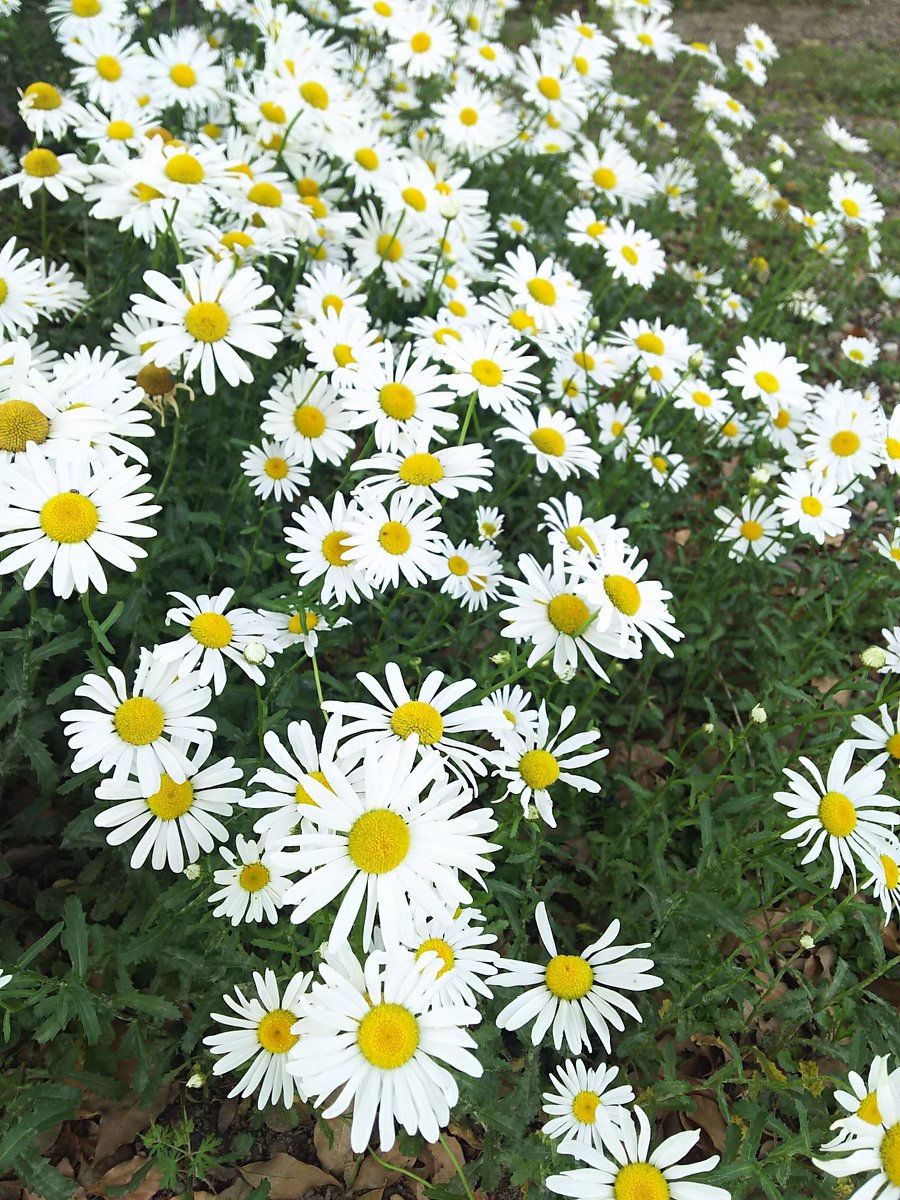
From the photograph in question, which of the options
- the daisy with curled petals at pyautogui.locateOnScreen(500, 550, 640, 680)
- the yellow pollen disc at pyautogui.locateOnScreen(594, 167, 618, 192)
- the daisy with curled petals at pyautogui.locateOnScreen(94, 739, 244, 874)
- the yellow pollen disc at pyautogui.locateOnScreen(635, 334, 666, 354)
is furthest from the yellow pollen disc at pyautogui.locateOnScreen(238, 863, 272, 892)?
the yellow pollen disc at pyautogui.locateOnScreen(594, 167, 618, 192)

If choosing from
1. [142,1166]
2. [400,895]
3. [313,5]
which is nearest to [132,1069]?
[142,1166]

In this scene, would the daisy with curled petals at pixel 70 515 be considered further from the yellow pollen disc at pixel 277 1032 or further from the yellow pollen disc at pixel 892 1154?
the yellow pollen disc at pixel 892 1154

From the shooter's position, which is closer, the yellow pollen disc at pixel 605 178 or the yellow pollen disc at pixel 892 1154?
the yellow pollen disc at pixel 892 1154

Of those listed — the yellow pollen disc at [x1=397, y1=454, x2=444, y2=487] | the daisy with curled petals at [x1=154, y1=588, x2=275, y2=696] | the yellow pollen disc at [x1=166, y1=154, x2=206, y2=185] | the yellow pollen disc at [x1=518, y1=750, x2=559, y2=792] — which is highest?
the yellow pollen disc at [x1=166, y1=154, x2=206, y2=185]

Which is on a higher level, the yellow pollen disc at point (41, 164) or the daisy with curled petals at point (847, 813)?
the yellow pollen disc at point (41, 164)

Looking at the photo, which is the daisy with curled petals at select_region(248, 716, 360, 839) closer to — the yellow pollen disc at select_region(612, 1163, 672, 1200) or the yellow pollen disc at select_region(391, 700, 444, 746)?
the yellow pollen disc at select_region(391, 700, 444, 746)

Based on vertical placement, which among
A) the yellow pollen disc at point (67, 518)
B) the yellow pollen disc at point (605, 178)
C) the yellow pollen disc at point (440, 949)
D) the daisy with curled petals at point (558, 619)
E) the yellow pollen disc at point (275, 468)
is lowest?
the yellow pollen disc at point (440, 949)

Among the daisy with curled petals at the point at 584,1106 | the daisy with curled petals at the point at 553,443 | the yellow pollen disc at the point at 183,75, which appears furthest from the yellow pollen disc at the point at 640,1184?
the yellow pollen disc at the point at 183,75

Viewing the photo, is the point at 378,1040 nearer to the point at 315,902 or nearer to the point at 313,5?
the point at 315,902
